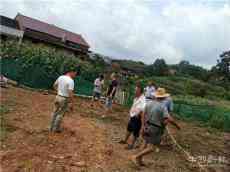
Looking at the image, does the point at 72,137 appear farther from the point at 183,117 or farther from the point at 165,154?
the point at 183,117

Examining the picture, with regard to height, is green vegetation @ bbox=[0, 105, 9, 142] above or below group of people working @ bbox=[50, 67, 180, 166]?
below

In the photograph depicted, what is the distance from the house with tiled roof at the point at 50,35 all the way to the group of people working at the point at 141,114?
27.5 metres

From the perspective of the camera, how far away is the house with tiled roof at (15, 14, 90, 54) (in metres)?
32.0

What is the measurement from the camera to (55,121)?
610cm

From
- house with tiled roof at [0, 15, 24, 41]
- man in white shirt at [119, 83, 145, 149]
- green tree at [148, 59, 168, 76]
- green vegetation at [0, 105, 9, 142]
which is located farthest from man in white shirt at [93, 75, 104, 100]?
green tree at [148, 59, 168, 76]

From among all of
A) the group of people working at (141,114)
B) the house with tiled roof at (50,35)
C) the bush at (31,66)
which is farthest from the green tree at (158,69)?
the group of people working at (141,114)

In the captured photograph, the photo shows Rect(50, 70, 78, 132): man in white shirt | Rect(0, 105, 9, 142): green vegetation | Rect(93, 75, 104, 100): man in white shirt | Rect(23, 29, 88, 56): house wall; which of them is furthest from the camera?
Rect(23, 29, 88, 56): house wall

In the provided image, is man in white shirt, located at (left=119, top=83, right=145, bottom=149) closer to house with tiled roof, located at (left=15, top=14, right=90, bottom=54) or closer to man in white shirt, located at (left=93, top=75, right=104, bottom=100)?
man in white shirt, located at (left=93, top=75, right=104, bottom=100)

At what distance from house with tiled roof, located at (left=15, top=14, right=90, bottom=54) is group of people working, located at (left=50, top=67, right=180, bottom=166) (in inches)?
1083

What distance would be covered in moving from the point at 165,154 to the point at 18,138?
11.3 ft

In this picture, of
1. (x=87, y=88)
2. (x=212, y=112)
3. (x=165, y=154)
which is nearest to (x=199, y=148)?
(x=165, y=154)

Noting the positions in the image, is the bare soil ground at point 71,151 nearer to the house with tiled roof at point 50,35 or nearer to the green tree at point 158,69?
Result: the house with tiled roof at point 50,35

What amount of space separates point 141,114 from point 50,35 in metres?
30.7

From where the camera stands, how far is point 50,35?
34188 mm
